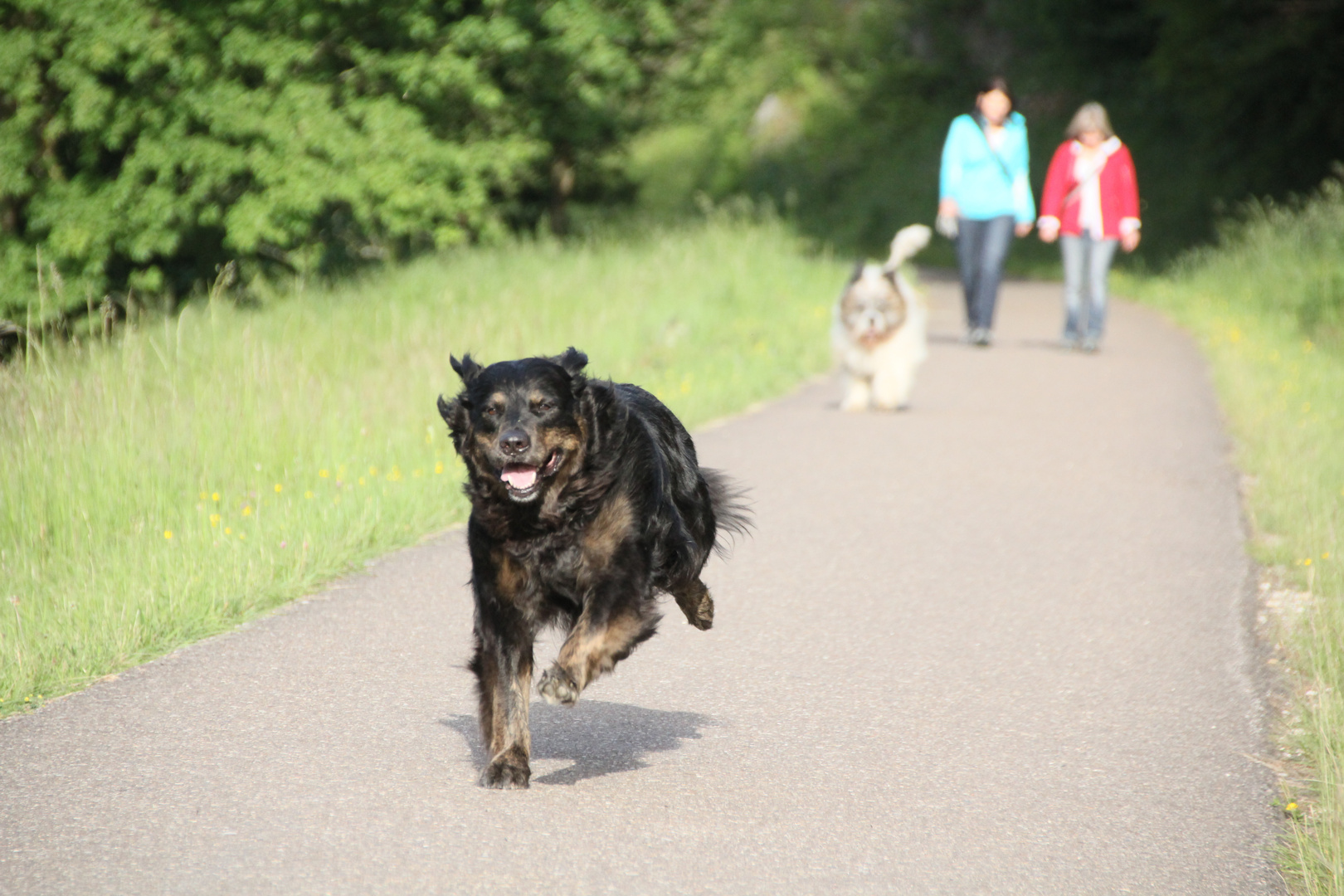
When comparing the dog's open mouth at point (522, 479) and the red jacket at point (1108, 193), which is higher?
the red jacket at point (1108, 193)

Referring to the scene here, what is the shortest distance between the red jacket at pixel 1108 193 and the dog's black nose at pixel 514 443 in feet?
35.3

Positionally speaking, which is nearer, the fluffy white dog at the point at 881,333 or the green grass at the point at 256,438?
the green grass at the point at 256,438

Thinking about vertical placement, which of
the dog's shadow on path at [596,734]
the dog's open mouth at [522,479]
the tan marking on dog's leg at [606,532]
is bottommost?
the dog's shadow on path at [596,734]

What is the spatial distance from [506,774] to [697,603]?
42.6 inches

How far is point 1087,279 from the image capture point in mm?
14695

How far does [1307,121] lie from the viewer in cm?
2169

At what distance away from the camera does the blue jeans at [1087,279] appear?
14297 millimetres

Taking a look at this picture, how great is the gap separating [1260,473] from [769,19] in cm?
3168

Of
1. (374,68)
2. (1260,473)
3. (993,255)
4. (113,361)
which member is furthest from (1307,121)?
(113,361)

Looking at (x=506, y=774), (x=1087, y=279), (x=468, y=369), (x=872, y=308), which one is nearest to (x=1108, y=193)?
(x=1087, y=279)

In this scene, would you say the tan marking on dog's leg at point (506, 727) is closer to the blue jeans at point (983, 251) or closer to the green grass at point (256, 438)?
the green grass at point (256, 438)

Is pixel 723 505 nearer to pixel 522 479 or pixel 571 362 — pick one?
pixel 571 362

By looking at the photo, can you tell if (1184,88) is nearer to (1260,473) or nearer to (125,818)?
(1260,473)

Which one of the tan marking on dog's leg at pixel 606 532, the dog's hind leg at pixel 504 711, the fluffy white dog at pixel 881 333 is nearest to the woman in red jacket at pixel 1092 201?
the fluffy white dog at pixel 881 333
